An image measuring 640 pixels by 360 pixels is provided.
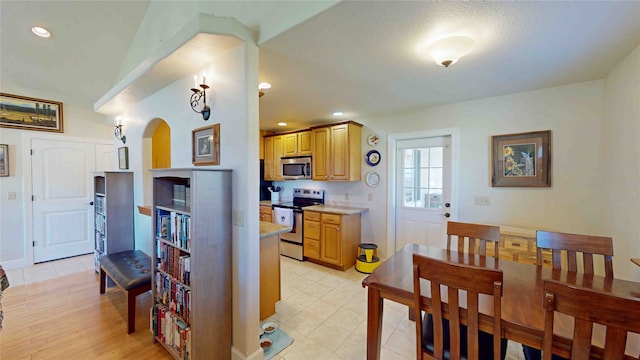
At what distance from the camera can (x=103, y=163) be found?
4426 mm

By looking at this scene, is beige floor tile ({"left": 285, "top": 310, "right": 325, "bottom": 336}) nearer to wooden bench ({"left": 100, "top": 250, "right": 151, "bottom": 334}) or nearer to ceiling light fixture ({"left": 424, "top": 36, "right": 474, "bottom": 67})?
wooden bench ({"left": 100, "top": 250, "right": 151, "bottom": 334})

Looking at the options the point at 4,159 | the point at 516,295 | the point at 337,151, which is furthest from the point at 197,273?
the point at 4,159

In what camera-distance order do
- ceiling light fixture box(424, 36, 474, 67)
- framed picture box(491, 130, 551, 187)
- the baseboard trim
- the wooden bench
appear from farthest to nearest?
framed picture box(491, 130, 551, 187) < the wooden bench < the baseboard trim < ceiling light fixture box(424, 36, 474, 67)

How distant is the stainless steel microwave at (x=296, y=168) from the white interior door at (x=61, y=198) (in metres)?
3.35

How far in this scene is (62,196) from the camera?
13.3 ft

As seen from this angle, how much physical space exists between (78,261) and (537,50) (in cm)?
642

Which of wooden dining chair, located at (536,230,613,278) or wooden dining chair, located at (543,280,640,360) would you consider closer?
wooden dining chair, located at (543,280,640,360)

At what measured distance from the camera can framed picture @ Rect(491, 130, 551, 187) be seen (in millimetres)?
2678

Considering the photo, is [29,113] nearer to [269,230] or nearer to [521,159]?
[269,230]

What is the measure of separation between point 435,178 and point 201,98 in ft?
10.0

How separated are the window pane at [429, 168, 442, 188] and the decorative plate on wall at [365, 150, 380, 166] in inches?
31.2

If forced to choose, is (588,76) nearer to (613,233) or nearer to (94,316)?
(613,233)

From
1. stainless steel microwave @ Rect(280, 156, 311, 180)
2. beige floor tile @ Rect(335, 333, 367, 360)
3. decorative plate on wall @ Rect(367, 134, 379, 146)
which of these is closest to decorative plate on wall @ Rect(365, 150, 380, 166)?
decorative plate on wall @ Rect(367, 134, 379, 146)

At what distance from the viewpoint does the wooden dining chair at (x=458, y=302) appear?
1064 mm
